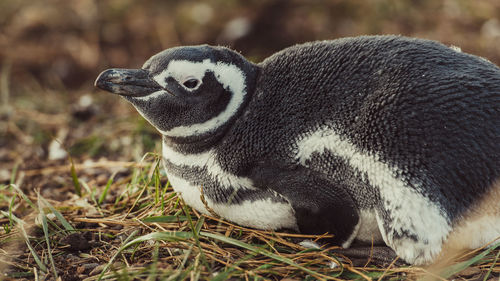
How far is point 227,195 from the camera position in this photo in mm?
2240

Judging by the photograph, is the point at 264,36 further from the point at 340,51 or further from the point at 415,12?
the point at 340,51

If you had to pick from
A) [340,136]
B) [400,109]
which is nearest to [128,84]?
[340,136]

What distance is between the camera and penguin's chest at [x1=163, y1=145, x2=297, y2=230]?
2199mm

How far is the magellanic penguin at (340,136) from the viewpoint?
1.91 meters

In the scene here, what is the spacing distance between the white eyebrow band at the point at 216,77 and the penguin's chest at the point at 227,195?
13 cm

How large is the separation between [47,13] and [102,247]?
16.7 ft

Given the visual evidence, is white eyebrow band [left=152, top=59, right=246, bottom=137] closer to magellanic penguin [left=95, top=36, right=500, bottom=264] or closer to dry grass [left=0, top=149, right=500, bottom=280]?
magellanic penguin [left=95, top=36, right=500, bottom=264]

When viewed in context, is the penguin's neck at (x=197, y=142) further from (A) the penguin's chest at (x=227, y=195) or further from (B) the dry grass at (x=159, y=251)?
(B) the dry grass at (x=159, y=251)

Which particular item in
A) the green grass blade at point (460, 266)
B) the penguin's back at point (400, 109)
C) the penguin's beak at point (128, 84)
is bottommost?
the green grass blade at point (460, 266)

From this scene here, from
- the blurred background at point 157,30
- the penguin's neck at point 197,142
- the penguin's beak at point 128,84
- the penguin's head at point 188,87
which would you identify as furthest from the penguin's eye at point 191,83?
the blurred background at point 157,30

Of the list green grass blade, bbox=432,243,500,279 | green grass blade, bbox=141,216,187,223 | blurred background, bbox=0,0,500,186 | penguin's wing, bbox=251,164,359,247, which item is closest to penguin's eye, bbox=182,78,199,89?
penguin's wing, bbox=251,164,359,247

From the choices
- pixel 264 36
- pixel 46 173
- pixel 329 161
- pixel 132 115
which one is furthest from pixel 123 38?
pixel 329 161

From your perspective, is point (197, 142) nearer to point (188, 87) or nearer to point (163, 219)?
point (188, 87)

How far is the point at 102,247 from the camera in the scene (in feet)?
7.66
